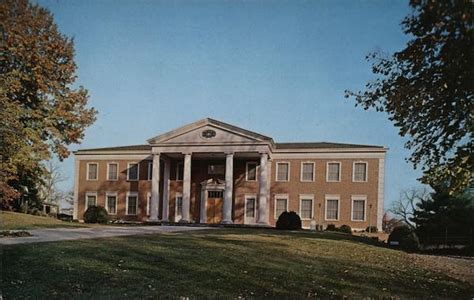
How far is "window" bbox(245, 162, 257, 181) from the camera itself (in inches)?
1117

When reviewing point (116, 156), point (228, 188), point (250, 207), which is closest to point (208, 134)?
point (228, 188)

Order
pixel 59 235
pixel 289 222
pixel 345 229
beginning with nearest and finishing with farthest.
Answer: pixel 59 235 < pixel 289 222 < pixel 345 229

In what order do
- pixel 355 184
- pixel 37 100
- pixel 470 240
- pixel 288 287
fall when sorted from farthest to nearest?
pixel 355 184 → pixel 470 240 → pixel 37 100 → pixel 288 287

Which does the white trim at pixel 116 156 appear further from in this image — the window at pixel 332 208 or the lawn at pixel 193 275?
the lawn at pixel 193 275

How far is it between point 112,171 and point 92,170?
56.0 inches

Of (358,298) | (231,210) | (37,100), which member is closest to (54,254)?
(37,100)

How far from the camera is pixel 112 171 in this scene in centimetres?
3062

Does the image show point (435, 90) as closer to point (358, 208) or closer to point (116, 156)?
point (358, 208)

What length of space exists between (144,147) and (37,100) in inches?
828

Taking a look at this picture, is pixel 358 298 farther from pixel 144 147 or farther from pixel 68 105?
pixel 144 147

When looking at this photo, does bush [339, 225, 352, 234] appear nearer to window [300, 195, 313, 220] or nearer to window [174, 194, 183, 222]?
window [300, 195, 313, 220]

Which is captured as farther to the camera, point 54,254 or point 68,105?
point 68,105

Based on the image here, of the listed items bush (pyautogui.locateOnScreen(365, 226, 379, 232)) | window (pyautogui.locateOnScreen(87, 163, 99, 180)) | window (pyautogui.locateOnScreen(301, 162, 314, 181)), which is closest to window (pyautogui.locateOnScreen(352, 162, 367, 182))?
window (pyautogui.locateOnScreen(301, 162, 314, 181))

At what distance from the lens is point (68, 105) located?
962 centimetres
